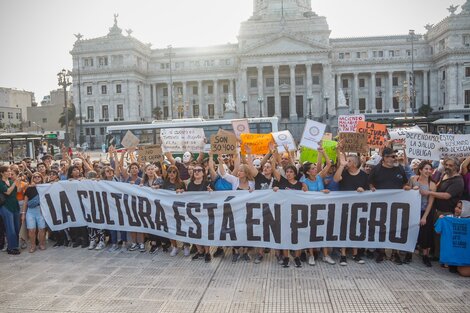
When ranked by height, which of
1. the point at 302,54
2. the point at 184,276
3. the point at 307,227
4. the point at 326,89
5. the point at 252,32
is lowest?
the point at 184,276

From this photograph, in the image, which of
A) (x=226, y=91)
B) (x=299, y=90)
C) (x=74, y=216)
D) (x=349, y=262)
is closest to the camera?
(x=349, y=262)

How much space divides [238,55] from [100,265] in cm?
5851

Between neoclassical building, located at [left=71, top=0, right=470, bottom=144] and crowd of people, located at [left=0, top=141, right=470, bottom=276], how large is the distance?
52.6 metres

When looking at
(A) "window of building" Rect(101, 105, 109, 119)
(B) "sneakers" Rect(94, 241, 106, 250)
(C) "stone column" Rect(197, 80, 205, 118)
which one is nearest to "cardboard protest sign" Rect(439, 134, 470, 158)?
(B) "sneakers" Rect(94, 241, 106, 250)

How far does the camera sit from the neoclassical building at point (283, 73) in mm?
61656

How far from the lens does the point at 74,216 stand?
8.93 m

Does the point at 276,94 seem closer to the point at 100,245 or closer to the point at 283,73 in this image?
the point at 283,73

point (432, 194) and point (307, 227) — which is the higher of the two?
point (432, 194)

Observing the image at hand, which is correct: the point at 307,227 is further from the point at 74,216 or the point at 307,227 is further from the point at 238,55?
the point at 238,55

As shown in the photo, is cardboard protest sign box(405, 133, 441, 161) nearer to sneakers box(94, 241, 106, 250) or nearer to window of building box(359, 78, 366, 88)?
sneakers box(94, 241, 106, 250)

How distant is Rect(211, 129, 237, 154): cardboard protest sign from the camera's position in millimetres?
8281

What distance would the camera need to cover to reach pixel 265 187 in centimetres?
786

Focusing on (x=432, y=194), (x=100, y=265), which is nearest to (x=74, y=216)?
(x=100, y=265)

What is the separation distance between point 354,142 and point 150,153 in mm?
4652
